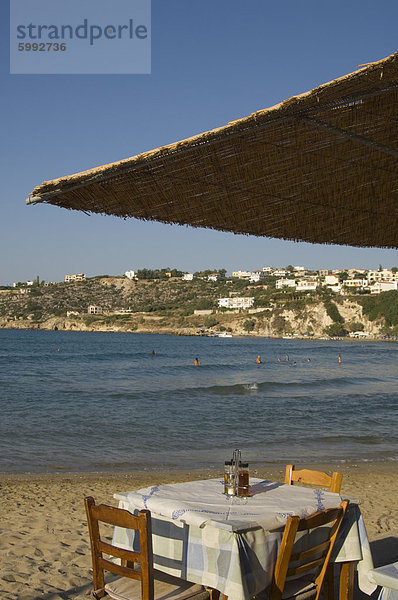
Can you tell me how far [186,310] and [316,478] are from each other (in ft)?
373

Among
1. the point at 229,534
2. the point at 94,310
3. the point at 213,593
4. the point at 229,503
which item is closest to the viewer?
the point at 229,534

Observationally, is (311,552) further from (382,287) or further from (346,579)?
(382,287)

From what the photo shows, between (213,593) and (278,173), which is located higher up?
(278,173)

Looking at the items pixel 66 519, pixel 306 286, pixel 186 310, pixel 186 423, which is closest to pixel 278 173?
pixel 66 519

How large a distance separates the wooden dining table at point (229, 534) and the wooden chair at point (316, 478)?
21 cm

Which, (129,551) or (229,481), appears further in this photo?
(229,481)

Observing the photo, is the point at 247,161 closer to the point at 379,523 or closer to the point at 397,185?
the point at 397,185

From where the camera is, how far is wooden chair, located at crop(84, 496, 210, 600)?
2508 mm

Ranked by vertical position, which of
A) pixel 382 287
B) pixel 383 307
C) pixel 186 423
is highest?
pixel 382 287

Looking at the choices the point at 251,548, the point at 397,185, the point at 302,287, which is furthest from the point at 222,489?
the point at 302,287

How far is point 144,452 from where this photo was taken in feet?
35.9

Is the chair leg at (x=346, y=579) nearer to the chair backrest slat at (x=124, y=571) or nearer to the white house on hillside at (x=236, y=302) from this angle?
the chair backrest slat at (x=124, y=571)

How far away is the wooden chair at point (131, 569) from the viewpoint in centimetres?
251

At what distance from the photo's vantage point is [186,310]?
117188 mm
